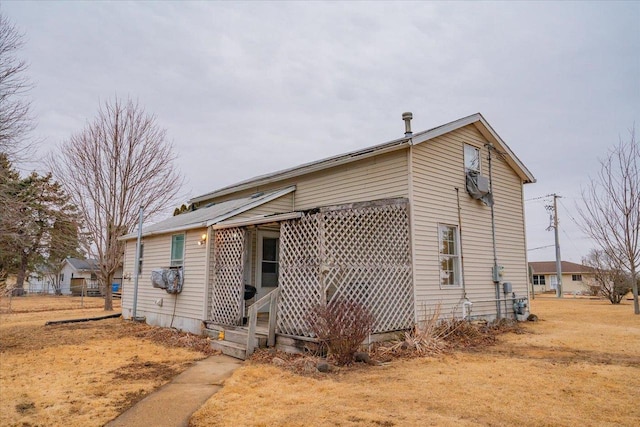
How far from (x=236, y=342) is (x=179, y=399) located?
328 cm

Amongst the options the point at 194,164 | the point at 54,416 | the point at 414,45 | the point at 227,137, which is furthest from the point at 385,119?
the point at 54,416

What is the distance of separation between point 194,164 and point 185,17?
998 centimetres

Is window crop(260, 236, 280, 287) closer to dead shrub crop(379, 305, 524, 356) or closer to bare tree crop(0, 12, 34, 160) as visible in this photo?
dead shrub crop(379, 305, 524, 356)

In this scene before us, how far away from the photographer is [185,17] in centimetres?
1395

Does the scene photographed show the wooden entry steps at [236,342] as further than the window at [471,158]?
No

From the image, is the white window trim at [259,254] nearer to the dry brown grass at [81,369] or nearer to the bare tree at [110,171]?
the dry brown grass at [81,369]

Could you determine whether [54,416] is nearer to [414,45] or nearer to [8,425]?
[8,425]

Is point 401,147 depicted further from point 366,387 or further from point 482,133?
point 366,387

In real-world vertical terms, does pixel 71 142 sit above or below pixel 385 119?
below

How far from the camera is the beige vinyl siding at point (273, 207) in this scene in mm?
10462

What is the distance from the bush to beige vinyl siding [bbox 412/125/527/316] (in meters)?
2.46

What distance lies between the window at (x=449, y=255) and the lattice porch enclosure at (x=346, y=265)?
160cm

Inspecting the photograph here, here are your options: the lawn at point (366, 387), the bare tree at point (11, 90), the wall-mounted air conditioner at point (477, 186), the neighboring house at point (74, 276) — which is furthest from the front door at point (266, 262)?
the neighboring house at point (74, 276)

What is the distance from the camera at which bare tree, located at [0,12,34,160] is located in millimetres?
10164
